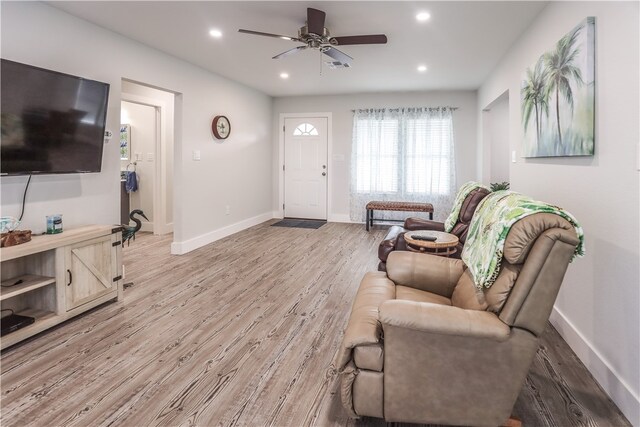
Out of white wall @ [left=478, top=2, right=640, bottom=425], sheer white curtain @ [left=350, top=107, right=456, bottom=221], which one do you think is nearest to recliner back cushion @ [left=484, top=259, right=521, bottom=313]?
white wall @ [left=478, top=2, right=640, bottom=425]

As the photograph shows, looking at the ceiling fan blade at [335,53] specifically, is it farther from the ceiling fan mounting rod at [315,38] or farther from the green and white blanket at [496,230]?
the green and white blanket at [496,230]

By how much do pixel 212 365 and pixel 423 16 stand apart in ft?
10.7

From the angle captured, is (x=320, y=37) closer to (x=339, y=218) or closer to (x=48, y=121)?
(x=48, y=121)

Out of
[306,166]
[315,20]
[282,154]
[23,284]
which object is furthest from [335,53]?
[282,154]

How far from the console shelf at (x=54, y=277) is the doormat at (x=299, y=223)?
407 cm

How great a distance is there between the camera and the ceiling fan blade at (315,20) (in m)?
3.06

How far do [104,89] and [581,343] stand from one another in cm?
396

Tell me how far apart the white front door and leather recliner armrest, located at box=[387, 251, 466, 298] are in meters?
5.22

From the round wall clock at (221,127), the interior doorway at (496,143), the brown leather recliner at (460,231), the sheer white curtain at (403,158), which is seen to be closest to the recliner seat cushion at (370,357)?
the brown leather recliner at (460,231)

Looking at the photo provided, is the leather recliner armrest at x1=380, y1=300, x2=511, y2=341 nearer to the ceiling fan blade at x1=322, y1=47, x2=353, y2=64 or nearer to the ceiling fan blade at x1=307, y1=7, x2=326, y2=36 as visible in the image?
the ceiling fan blade at x1=307, y1=7, x2=326, y2=36

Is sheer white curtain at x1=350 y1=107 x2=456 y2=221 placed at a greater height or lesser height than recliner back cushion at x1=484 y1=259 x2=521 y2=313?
greater

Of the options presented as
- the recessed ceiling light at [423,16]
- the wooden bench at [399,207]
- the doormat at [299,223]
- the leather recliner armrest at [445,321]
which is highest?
the recessed ceiling light at [423,16]

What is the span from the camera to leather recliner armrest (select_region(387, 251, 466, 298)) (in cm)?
219

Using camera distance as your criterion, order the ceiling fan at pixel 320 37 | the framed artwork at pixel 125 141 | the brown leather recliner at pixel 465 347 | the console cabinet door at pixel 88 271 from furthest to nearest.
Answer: the framed artwork at pixel 125 141, the ceiling fan at pixel 320 37, the console cabinet door at pixel 88 271, the brown leather recliner at pixel 465 347
